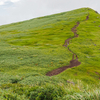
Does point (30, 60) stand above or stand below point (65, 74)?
above

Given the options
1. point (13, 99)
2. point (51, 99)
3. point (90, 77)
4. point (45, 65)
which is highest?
point (13, 99)

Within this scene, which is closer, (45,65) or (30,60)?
(45,65)

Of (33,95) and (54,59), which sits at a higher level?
(33,95)

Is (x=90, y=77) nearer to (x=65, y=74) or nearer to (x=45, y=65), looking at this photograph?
(x=65, y=74)

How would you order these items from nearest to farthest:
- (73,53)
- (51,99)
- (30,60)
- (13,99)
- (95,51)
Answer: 1. (13,99)
2. (51,99)
3. (30,60)
4. (73,53)
5. (95,51)

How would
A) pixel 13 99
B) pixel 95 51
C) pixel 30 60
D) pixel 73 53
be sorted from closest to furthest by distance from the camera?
1. pixel 13 99
2. pixel 30 60
3. pixel 73 53
4. pixel 95 51

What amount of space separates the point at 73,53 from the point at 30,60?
18.9 meters

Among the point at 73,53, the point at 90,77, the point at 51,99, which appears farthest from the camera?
the point at 73,53

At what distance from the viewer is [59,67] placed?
1316 inches

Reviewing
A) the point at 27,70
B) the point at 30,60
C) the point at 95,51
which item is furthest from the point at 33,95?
the point at 95,51

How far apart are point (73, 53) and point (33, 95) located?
36461mm

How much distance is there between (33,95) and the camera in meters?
12.0

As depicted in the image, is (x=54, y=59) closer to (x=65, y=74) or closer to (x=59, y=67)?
(x=59, y=67)

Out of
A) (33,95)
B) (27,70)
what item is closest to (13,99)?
(33,95)
